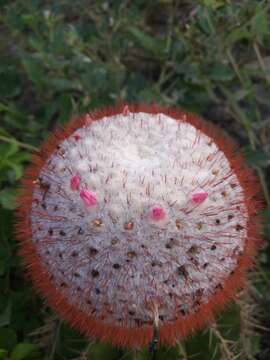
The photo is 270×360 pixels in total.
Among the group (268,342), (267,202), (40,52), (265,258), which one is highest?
(40,52)

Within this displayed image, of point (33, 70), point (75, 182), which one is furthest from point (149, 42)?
point (75, 182)

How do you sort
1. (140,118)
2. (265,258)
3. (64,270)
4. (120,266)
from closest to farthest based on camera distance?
(120,266) → (64,270) → (140,118) → (265,258)

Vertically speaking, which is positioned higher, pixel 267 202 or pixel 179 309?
pixel 267 202

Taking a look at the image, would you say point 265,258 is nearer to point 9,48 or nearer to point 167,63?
point 167,63

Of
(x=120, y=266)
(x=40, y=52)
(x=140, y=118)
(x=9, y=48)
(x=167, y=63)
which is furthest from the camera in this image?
(x=9, y=48)

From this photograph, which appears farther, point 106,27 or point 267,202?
point 106,27

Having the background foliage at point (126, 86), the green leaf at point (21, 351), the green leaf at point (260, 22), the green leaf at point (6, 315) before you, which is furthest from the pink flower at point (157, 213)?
the green leaf at point (260, 22)

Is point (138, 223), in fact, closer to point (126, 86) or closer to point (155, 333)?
point (155, 333)

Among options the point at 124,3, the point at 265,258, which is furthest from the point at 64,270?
the point at 124,3

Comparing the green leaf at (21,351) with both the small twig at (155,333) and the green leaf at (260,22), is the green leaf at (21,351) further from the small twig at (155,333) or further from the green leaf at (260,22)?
the green leaf at (260,22)
